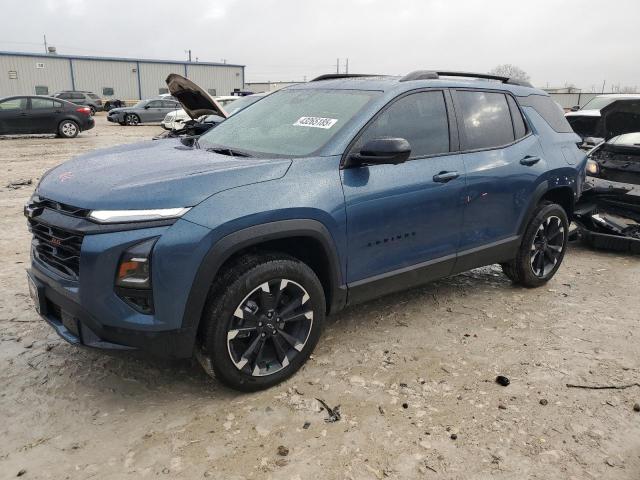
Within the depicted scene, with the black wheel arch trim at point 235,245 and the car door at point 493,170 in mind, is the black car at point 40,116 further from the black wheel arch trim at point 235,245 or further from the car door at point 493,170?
the black wheel arch trim at point 235,245

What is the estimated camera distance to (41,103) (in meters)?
16.6

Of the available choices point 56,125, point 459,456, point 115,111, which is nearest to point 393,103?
point 459,456

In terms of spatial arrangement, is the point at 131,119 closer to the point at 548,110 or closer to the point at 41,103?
the point at 41,103

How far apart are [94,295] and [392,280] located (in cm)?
184

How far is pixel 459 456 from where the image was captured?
2.55m

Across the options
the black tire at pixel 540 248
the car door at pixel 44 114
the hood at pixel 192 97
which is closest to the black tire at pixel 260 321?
the black tire at pixel 540 248

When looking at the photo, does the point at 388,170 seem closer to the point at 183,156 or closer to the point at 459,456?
the point at 183,156

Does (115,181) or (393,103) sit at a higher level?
(393,103)

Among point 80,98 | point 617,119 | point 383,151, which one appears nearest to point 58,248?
point 383,151

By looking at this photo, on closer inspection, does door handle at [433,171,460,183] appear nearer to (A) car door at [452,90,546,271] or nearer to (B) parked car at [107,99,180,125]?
(A) car door at [452,90,546,271]

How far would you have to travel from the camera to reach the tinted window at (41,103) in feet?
54.0

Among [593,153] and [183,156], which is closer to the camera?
[183,156]

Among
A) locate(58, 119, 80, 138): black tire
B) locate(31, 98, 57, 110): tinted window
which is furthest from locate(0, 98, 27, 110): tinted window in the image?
locate(58, 119, 80, 138): black tire

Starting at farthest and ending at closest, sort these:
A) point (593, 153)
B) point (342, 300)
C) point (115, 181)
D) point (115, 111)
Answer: point (115, 111)
point (593, 153)
point (342, 300)
point (115, 181)
